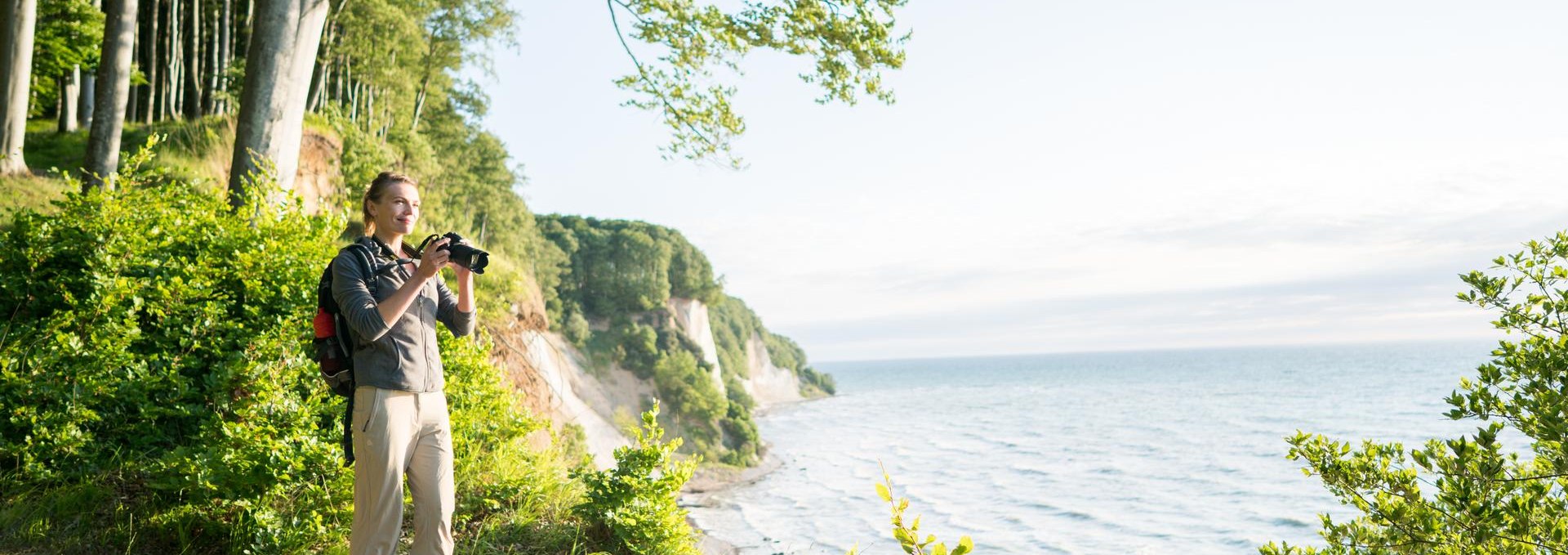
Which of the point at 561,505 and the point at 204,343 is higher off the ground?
the point at 204,343

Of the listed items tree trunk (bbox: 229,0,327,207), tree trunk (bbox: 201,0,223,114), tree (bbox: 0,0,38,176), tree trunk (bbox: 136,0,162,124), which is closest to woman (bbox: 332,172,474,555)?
tree trunk (bbox: 229,0,327,207)

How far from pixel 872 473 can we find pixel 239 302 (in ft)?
134

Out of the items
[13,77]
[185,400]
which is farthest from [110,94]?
[185,400]

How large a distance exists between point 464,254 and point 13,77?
412 inches

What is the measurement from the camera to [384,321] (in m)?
2.90

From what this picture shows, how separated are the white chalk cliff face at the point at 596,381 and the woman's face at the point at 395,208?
4.63 ft

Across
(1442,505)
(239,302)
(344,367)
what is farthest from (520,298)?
(1442,505)

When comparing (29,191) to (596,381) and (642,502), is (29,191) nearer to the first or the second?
(642,502)

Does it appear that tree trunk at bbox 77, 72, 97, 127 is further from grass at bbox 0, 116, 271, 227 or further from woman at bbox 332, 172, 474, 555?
woman at bbox 332, 172, 474, 555

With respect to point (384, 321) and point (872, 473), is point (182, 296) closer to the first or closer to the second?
point (384, 321)

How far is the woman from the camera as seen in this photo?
9.62 feet

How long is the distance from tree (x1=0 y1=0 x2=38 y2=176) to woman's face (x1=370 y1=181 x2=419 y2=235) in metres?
9.57

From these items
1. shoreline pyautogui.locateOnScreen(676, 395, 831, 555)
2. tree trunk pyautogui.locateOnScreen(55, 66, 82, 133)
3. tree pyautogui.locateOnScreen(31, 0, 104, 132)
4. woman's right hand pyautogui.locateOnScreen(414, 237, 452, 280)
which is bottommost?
shoreline pyautogui.locateOnScreen(676, 395, 831, 555)

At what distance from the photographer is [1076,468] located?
143ft
